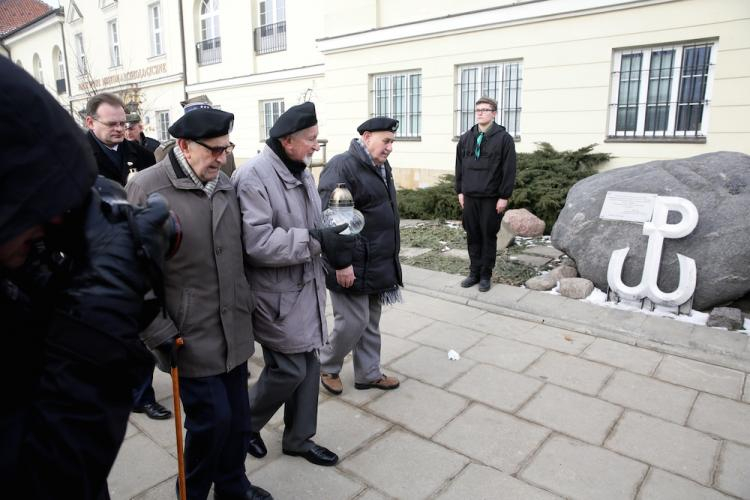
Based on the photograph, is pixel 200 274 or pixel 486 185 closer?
pixel 200 274

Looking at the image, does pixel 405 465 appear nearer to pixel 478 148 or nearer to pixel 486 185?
pixel 486 185

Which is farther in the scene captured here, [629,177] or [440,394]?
[629,177]

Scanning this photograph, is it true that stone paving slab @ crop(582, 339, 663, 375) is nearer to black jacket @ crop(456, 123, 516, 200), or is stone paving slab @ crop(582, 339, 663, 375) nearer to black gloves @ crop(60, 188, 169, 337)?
black jacket @ crop(456, 123, 516, 200)

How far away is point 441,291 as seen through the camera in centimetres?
618

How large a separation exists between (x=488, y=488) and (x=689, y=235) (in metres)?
3.81

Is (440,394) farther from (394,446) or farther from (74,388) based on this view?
(74,388)

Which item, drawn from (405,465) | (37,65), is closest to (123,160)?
(405,465)

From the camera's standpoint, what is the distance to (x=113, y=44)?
75.8 feet

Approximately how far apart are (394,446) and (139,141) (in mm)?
3550

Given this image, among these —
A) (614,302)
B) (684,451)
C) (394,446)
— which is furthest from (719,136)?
(394,446)

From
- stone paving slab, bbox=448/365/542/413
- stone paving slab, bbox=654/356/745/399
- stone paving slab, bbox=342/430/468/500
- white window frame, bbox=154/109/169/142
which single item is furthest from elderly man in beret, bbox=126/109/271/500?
white window frame, bbox=154/109/169/142

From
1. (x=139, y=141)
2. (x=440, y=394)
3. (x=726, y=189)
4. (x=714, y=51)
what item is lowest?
(x=440, y=394)

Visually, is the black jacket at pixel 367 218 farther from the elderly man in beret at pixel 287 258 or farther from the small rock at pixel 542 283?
the small rock at pixel 542 283

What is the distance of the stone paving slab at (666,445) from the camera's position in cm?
296
